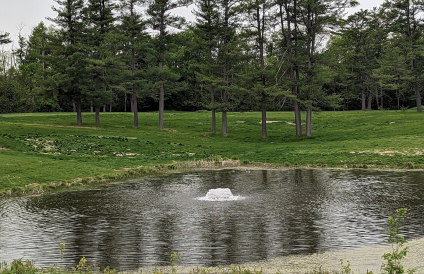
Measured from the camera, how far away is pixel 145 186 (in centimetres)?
2348

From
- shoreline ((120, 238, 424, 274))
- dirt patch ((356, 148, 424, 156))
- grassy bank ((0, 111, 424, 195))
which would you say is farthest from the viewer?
dirt patch ((356, 148, 424, 156))

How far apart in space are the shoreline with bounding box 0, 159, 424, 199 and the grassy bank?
101 millimetres

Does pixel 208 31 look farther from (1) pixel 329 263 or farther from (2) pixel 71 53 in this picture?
(1) pixel 329 263

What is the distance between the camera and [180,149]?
38.2 metres

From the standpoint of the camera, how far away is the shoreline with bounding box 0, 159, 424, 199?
864 inches

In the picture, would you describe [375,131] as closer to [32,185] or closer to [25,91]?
[32,185]

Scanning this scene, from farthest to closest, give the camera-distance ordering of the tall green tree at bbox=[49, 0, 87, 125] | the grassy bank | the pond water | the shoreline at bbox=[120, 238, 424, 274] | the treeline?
the tall green tree at bbox=[49, 0, 87, 125] < the treeline < the grassy bank < the pond water < the shoreline at bbox=[120, 238, 424, 274]

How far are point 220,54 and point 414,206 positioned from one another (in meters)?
34.7

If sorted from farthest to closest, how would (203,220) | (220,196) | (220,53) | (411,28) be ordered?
(411,28) → (220,53) → (220,196) → (203,220)

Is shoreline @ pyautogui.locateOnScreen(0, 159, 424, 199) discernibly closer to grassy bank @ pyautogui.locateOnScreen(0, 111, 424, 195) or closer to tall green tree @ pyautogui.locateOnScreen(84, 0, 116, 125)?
grassy bank @ pyautogui.locateOnScreen(0, 111, 424, 195)

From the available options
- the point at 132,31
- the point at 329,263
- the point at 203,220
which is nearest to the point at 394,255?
the point at 329,263

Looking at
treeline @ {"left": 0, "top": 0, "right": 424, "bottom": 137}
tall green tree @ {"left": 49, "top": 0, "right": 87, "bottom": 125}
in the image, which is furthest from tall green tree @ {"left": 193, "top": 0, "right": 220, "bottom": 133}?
tall green tree @ {"left": 49, "top": 0, "right": 87, "bottom": 125}

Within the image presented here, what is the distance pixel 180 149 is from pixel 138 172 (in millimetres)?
10324

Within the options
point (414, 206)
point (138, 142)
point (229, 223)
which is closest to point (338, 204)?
point (414, 206)
